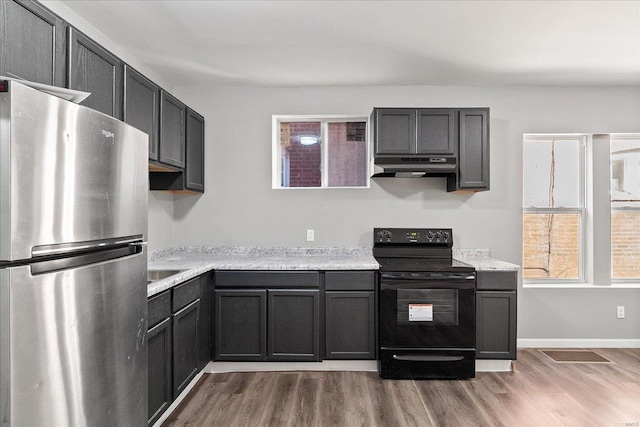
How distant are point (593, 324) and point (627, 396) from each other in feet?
3.85

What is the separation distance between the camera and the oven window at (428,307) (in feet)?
10.1

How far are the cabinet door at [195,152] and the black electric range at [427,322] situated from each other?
187 centimetres

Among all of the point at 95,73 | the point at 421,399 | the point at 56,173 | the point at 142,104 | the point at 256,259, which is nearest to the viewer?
the point at 56,173

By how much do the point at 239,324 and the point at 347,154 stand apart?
1.94m

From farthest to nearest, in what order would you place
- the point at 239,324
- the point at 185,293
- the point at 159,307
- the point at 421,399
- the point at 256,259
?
the point at 256,259 → the point at 239,324 → the point at 421,399 → the point at 185,293 → the point at 159,307

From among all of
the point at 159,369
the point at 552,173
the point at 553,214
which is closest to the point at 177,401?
the point at 159,369

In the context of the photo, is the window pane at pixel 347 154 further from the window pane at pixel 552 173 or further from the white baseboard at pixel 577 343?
the white baseboard at pixel 577 343

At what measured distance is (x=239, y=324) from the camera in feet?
10.4

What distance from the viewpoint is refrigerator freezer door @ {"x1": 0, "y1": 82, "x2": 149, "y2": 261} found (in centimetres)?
97

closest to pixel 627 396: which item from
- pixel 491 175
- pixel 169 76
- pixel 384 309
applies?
pixel 384 309

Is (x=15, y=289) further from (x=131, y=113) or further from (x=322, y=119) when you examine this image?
(x=322, y=119)

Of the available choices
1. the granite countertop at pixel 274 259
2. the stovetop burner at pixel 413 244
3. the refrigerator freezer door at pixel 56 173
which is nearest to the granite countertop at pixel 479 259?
the granite countertop at pixel 274 259

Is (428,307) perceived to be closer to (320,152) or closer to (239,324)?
(239,324)

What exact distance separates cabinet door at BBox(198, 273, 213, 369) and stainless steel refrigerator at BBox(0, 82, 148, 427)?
1.43 m
